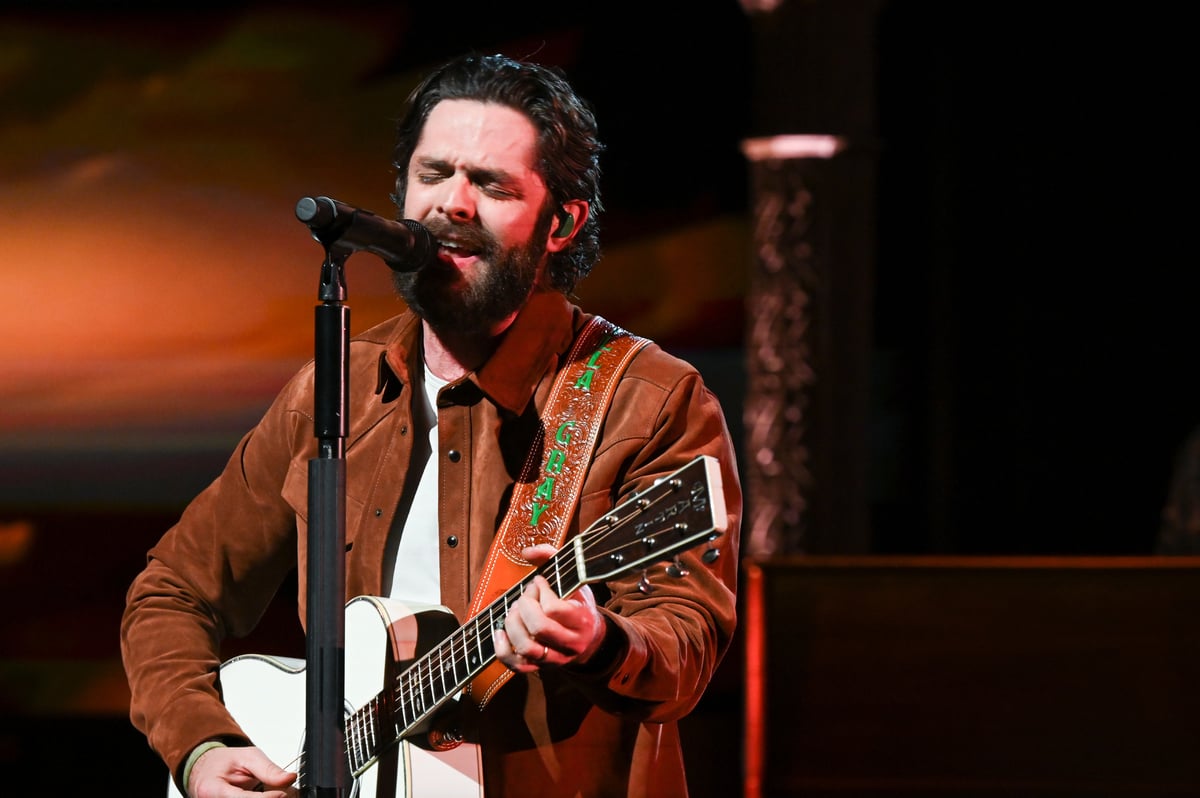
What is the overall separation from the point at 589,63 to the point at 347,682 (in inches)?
130

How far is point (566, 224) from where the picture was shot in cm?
231

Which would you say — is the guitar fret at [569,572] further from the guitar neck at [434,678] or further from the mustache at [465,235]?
the mustache at [465,235]

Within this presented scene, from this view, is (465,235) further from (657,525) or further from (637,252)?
(637,252)

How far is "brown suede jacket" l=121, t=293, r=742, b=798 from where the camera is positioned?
202 centimetres

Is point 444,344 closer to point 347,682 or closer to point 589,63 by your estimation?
point 347,682

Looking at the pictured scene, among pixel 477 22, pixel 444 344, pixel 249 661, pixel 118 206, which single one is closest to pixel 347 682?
pixel 249 661

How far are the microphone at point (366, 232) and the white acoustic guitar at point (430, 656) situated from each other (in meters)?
0.44

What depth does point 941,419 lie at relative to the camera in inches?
224

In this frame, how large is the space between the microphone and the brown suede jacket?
1.00 feet

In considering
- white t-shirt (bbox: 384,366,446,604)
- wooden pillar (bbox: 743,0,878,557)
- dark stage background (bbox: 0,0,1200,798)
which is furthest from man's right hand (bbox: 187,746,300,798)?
wooden pillar (bbox: 743,0,878,557)

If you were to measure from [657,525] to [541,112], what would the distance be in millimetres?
797

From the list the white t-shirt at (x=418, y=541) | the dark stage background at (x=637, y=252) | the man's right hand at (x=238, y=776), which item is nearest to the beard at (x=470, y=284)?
the white t-shirt at (x=418, y=541)

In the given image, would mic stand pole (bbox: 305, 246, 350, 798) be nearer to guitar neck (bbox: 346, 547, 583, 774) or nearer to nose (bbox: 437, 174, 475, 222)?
guitar neck (bbox: 346, 547, 583, 774)

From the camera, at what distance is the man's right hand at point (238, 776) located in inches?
84.1
